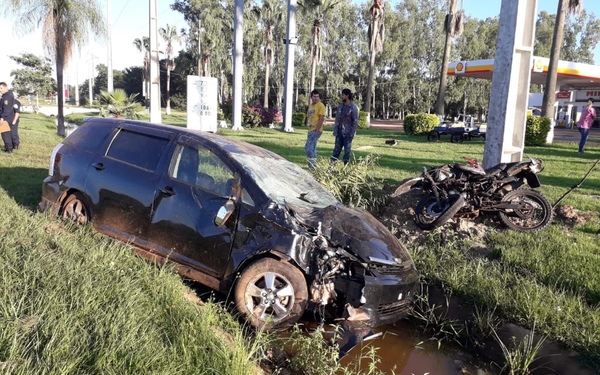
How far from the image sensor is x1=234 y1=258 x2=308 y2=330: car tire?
369 cm

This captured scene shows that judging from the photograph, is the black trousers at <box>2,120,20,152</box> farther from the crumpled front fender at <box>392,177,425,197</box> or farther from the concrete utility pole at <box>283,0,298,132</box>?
the concrete utility pole at <box>283,0,298,132</box>

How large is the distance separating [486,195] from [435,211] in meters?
0.73

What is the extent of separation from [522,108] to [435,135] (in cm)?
1399

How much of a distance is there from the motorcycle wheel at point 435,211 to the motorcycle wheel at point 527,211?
749 millimetres

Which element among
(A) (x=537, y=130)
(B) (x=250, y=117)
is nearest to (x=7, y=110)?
(A) (x=537, y=130)

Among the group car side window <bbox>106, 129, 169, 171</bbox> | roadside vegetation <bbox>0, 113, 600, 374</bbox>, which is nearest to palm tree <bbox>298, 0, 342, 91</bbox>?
roadside vegetation <bbox>0, 113, 600, 374</bbox>

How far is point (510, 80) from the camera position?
7.35 m

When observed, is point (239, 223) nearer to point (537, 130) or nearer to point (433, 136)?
point (537, 130)

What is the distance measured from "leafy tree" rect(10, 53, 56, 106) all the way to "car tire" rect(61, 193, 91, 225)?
212 feet

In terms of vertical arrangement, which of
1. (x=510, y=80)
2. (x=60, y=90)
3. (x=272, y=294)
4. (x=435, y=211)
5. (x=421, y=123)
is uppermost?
(x=510, y=80)

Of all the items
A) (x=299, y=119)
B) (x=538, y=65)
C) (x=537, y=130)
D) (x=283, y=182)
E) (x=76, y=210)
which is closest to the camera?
(x=283, y=182)

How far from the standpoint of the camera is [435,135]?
21484mm

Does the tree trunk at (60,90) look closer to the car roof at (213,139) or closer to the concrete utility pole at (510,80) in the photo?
the car roof at (213,139)

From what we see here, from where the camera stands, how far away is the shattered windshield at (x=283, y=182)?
13.8ft
